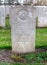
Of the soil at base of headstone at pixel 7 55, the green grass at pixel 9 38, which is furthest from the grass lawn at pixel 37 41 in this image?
the soil at base of headstone at pixel 7 55

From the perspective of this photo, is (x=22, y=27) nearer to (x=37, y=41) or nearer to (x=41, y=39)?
(x=37, y=41)

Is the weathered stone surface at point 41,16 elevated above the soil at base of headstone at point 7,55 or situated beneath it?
situated beneath

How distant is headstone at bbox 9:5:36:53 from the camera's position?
8555mm

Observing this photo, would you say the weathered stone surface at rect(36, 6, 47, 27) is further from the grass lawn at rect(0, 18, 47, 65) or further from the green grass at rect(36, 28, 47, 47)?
the green grass at rect(36, 28, 47, 47)

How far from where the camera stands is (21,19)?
8609 mm

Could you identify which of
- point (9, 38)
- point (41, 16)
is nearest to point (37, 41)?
point (9, 38)

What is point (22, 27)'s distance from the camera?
28.2ft

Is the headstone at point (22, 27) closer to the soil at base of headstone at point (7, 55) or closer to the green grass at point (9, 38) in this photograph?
the soil at base of headstone at point (7, 55)

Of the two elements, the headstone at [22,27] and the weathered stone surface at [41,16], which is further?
the weathered stone surface at [41,16]

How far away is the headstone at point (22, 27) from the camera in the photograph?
28.1ft

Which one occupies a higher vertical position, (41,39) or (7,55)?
(7,55)

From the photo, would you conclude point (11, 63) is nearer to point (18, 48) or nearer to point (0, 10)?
point (18, 48)

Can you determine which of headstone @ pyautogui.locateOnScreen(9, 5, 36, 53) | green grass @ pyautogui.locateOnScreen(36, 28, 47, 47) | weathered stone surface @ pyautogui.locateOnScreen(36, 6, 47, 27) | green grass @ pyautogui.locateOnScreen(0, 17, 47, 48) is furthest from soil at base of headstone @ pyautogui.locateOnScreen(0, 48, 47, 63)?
weathered stone surface @ pyautogui.locateOnScreen(36, 6, 47, 27)

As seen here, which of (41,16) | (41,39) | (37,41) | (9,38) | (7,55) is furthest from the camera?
(41,16)
